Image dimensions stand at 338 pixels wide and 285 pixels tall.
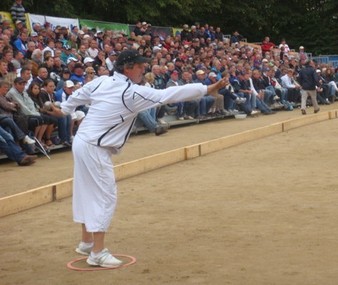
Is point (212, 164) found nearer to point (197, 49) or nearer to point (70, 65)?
point (70, 65)

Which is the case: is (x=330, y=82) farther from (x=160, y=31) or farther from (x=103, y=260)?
(x=103, y=260)

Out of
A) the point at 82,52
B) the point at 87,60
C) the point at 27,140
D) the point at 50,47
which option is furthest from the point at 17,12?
the point at 27,140

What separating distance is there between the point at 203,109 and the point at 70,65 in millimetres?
4344

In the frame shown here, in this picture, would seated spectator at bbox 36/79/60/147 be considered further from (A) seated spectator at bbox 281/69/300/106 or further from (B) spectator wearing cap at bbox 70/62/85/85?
(A) seated spectator at bbox 281/69/300/106

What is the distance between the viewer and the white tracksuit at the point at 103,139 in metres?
5.84

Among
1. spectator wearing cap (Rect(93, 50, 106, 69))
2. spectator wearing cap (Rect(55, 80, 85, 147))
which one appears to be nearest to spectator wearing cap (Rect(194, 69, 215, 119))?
spectator wearing cap (Rect(93, 50, 106, 69))

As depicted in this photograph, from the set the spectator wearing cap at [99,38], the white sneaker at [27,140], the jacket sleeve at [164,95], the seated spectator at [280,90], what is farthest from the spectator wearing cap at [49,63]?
the seated spectator at [280,90]

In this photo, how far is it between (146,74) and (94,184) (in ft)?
36.1

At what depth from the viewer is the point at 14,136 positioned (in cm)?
1141

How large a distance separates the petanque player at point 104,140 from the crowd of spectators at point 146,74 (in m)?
0.76

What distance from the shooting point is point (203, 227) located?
7223 mm

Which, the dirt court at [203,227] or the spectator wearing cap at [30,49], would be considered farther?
the spectator wearing cap at [30,49]

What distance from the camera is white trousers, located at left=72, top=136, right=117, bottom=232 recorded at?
585 cm

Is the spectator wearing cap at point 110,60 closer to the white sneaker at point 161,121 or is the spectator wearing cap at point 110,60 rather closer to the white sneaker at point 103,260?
the white sneaker at point 161,121
